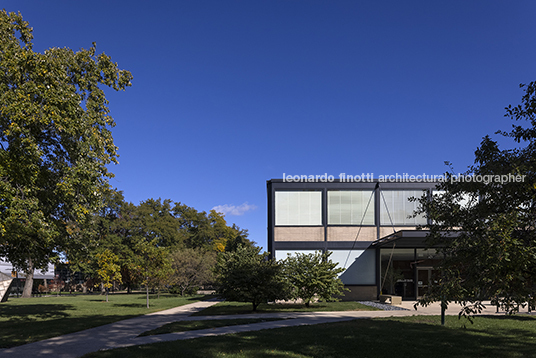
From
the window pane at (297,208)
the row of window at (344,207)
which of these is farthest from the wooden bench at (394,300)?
the window pane at (297,208)

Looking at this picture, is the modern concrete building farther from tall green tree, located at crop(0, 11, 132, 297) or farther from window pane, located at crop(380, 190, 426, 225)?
tall green tree, located at crop(0, 11, 132, 297)

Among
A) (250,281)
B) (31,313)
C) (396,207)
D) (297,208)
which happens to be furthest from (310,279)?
(31,313)

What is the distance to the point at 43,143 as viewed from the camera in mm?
15695

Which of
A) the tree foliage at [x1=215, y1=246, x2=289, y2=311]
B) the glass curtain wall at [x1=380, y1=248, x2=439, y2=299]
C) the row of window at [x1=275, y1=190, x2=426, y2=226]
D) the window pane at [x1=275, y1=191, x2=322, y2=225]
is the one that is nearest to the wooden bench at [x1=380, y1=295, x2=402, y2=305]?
the glass curtain wall at [x1=380, y1=248, x2=439, y2=299]

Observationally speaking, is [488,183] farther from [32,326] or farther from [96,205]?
[32,326]

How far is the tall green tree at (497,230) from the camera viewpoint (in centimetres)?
668

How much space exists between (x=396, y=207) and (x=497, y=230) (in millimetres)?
25213

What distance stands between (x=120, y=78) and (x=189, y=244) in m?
47.9

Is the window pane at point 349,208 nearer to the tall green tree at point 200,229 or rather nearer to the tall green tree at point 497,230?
the tall green tree at point 497,230

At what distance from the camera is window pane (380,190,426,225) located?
3105 centimetres

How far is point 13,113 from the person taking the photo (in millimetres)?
12656

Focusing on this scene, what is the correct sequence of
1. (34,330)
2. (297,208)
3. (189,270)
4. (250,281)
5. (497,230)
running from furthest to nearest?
(189,270), (297,208), (250,281), (34,330), (497,230)

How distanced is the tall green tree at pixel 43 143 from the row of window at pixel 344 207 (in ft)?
51.5

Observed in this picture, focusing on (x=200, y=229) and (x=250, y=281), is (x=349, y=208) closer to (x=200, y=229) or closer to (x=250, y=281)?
(x=250, y=281)
